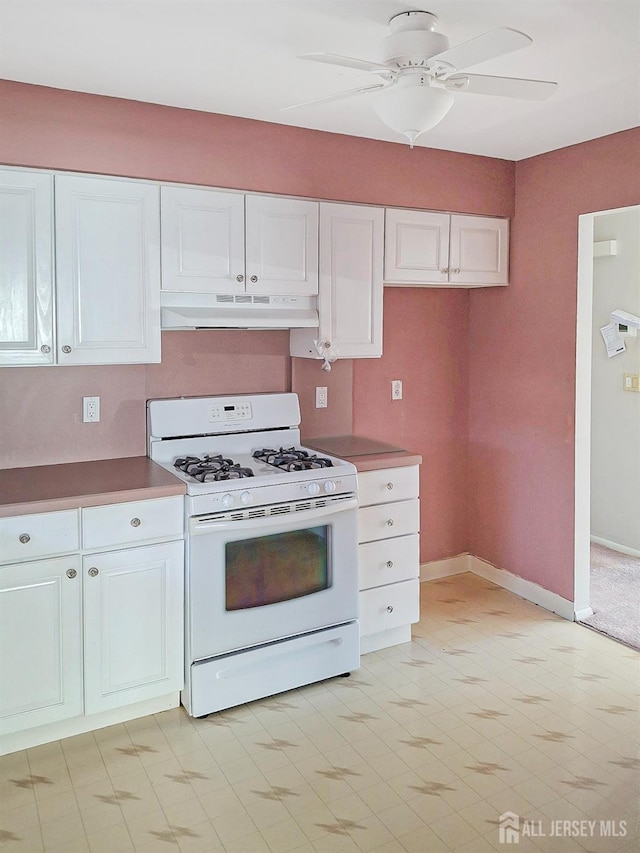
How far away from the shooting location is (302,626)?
3084 mm

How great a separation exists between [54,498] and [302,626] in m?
1.15

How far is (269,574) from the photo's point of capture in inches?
117

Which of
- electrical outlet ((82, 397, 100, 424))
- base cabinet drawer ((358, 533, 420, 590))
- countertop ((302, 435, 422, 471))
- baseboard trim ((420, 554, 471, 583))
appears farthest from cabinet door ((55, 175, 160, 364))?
baseboard trim ((420, 554, 471, 583))

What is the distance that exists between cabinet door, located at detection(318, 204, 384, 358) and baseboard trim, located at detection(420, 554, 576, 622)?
59.2 inches

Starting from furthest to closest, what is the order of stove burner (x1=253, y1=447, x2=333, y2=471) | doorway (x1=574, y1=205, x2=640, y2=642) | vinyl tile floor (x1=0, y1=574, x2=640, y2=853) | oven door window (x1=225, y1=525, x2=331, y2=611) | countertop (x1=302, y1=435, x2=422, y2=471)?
doorway (x1=574, y1=205, x2=640, y2=642) → countertop (x1=302, y1=435, x2=422, y2=471) → stove burner (x1=253, y1=447, x2=333, y2=471) → oven door window (x1=225, y1=525, x2=331, y2=611) → vinyl tile floor (x1=0, y1=574, x2=640, y2=853)

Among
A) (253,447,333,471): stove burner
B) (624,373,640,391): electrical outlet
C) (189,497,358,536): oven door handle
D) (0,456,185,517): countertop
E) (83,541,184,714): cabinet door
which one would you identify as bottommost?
(83,541,184,714): cabinet door

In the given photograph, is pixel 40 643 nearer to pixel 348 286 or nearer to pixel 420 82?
pixel 348 286

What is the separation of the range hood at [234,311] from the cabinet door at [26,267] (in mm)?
474

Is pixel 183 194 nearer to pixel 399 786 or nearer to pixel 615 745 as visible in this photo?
pixel 399 786

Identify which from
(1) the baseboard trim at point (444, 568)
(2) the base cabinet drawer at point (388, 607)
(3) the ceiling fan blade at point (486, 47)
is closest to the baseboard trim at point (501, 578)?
(1) the baseboard trim at point (444, 568)

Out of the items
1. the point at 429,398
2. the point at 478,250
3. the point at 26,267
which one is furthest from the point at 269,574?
the point at 478,250

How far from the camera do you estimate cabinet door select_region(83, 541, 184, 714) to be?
8.86 ft

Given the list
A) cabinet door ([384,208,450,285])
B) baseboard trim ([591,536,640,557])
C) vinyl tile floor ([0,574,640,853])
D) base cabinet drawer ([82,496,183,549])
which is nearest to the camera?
vinyl tile floor ([0,574,640,853])

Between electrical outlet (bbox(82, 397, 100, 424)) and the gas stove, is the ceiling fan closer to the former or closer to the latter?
the gas stove
